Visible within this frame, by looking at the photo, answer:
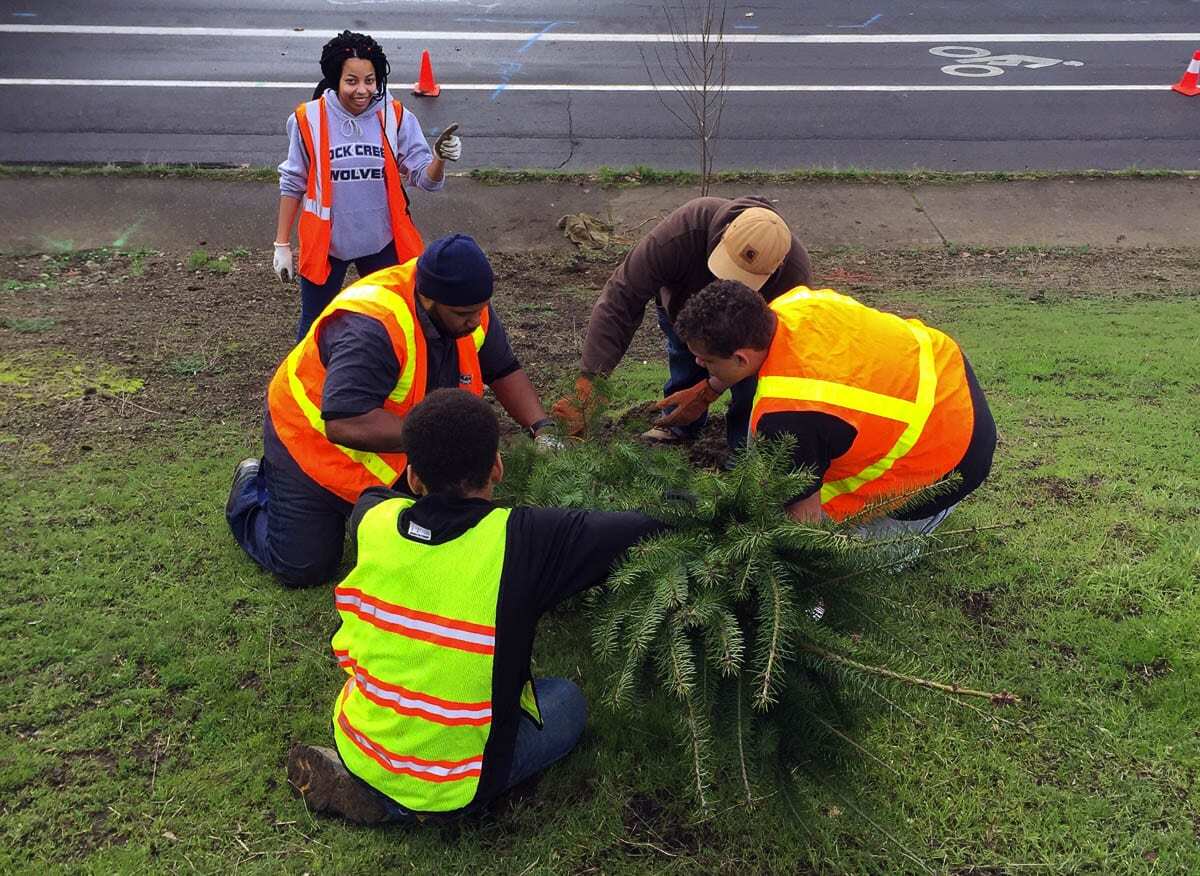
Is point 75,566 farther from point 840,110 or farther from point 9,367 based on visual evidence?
point 840,110

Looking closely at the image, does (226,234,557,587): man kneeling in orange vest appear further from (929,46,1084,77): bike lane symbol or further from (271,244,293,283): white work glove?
(929,46,1084,77): bike lane symbol

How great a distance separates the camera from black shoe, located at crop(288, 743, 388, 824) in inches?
114

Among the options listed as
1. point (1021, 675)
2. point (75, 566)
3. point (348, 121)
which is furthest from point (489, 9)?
point (1021, 675)

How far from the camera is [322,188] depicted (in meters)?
5.14

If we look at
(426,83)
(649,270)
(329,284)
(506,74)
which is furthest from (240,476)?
(506,74)

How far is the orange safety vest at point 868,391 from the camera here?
3.33 meters

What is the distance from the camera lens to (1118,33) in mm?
13961

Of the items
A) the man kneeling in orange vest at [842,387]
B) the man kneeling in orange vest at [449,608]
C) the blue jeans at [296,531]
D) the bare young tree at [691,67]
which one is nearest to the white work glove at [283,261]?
the blue jeans at [296,531]

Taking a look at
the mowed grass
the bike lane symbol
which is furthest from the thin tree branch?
the bike lane symbol

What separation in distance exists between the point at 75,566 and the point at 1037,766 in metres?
3.39

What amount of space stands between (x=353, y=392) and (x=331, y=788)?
1340mm

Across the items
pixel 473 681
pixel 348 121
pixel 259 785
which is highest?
pixel 348 121

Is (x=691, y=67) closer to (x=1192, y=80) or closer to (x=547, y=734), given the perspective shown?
→ (x=1192, y=80)

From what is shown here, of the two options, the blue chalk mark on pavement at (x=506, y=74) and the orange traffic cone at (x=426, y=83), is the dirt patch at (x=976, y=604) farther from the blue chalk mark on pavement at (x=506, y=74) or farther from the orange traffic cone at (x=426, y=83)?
the orange traffic cone at (x=426, y=83)
